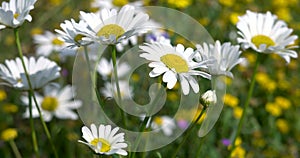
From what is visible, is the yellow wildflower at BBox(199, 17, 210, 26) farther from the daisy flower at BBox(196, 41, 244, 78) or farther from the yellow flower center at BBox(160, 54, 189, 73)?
the yellow flower center at BBox(160, 54, 189, 73)

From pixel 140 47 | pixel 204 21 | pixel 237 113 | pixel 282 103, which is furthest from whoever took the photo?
pixel 204 21

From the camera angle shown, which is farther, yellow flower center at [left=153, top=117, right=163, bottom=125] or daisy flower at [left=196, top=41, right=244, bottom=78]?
yellow flower center at [left=153, top=117, right=163, bottom=125]

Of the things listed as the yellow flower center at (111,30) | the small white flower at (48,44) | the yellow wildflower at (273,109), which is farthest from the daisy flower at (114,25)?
the yellow wildflower at (273,109)

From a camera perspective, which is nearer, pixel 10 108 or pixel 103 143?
pixel 103 143

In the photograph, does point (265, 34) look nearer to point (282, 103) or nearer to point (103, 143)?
point (103, 143)

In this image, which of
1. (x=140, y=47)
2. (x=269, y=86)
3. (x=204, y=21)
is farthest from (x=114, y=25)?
(x=204, y=21)

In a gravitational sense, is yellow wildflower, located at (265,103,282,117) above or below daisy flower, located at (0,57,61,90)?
below

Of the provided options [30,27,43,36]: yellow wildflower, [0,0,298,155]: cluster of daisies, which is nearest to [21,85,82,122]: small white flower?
[0,0,298,155]: cluster of daisies
